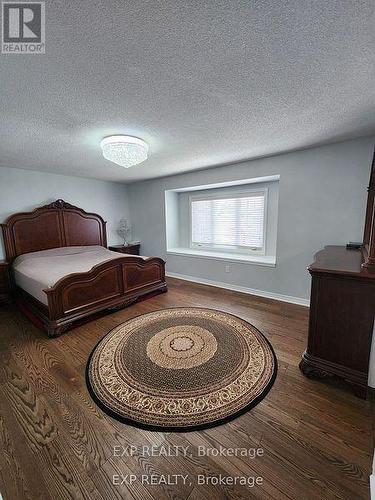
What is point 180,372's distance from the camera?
1.73 m

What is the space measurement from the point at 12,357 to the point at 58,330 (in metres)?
0.43

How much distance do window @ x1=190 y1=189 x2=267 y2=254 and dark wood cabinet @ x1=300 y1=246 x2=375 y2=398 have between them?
2.21 metres

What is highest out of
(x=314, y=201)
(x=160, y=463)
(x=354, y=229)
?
(x=314, y=201)

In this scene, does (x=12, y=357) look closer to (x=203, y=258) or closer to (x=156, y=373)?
(x=156, y=373)

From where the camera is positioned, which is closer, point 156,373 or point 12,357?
point 156,373

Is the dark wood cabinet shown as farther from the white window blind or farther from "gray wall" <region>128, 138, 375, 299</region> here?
the white window blind

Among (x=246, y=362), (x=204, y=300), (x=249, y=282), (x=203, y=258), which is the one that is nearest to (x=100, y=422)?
(x=246, y=362)

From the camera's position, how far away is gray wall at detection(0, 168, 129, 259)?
344 centimetres

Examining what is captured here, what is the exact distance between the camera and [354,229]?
2533mm

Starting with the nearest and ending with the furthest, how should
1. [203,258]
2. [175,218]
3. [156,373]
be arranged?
[156,373], [203,258], [175,218]

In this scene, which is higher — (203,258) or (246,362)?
(203,258)

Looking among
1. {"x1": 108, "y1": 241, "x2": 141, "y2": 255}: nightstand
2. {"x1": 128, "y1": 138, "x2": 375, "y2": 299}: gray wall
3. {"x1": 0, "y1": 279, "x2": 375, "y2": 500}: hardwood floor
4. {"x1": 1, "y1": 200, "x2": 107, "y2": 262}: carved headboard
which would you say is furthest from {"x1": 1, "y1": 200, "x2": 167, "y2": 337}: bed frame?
{"x1": 128, "y1": 138, "x2": 375, "y2": 299}: gray wall

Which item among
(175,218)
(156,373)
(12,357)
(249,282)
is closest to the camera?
(156,373)

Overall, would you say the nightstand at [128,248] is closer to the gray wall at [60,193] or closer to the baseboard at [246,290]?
the gray wall at [60,193]
